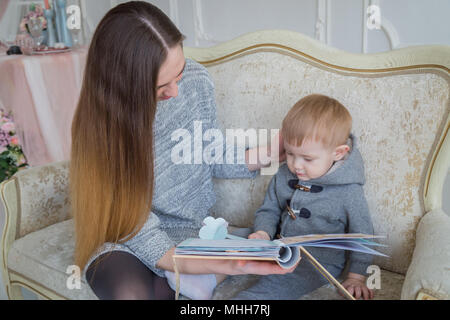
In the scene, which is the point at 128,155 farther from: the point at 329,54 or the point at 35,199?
the point at 329,54

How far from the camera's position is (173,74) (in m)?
0.92

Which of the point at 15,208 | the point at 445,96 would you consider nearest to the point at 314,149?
the point at 445,96

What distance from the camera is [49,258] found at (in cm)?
113

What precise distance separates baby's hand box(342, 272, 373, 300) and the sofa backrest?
12 centimetres

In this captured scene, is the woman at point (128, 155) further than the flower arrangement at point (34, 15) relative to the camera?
No

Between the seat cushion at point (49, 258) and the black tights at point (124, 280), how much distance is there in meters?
0.09

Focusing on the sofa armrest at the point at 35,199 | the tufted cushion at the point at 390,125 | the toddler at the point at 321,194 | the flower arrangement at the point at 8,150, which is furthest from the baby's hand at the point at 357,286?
the flower arrangement at the point at 8,150

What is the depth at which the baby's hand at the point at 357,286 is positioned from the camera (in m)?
0.89

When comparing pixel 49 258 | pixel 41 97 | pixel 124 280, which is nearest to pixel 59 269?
pixel 49 258

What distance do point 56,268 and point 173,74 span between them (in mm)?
595

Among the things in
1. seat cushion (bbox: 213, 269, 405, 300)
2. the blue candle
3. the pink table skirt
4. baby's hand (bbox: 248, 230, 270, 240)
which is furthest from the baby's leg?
the blue candle

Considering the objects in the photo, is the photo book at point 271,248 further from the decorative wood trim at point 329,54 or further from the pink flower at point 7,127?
the pink flower at point 7,127

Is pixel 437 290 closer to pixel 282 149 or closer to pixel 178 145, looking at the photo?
pixel 282 149

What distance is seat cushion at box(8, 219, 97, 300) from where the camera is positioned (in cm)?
107
